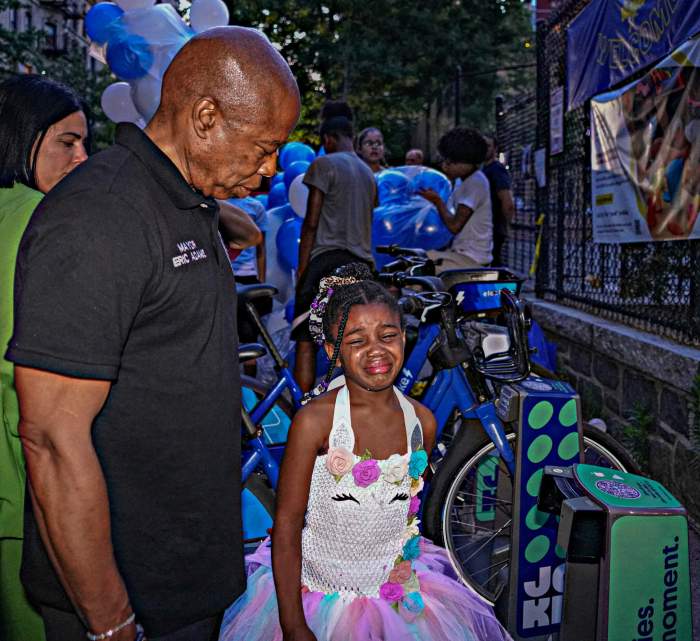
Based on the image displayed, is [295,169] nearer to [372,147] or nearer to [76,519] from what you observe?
[372,147]

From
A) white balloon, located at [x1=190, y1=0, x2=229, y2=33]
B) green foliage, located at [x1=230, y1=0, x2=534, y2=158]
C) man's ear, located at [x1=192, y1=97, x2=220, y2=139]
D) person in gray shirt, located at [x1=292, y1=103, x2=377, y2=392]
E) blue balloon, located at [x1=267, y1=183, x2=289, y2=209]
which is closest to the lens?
man's ear, located at [x1=192, y1=97, x2=220, y2=139]

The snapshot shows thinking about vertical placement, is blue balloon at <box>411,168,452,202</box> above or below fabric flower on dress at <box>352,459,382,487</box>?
above

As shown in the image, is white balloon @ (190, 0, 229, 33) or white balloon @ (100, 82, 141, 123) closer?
white balloon @ (190, 0, 229, 33)

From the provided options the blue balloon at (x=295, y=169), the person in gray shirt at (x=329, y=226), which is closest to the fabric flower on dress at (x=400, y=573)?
the person in gray shirt at (x=329, y=226)

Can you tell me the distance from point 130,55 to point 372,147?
256 centimetres

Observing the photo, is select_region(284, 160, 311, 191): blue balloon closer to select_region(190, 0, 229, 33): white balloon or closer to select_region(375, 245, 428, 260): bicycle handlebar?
select_region(190, 0, 229, 33): white balloon

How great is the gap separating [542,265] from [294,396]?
149 inches

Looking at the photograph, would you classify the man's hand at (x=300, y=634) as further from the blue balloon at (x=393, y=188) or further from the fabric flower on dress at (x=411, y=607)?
the blue balloon at (x=393, y=188)

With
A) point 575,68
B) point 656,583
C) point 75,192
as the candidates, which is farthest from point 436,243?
point 75,192

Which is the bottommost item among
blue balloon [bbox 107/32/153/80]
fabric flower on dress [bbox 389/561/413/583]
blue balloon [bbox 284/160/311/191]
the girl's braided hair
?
fabric flower on dress [bbox 389/561/413/583]

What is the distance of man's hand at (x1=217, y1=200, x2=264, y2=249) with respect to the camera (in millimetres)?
3538

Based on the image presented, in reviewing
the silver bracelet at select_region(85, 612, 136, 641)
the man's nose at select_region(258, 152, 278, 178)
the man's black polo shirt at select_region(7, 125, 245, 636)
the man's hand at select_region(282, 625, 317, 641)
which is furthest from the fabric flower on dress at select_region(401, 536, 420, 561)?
the man's nose at select_region(258, 152, 278, 178)

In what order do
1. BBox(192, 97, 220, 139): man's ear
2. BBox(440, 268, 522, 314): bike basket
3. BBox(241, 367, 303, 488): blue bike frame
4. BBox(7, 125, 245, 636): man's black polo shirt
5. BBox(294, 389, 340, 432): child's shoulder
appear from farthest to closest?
BBox(440, 268, 522, 314): bike basket
BBox(241, 367, 303, 488): blue bike frame
BBox(294, 389, 340, 432): child's shoulder
BBox(192, 97, 220, 139): man's ear
BBox(7, 125, 245, 636): man's black polo shirt

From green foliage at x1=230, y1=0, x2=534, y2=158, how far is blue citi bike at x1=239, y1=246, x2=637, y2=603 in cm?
2814
